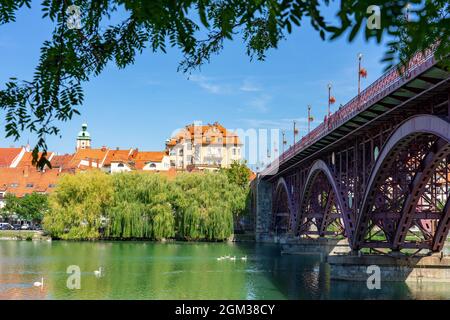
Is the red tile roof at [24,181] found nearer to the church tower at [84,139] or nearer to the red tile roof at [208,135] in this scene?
the red tile roof at [208,135]

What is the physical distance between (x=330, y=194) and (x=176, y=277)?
1840 centimetres

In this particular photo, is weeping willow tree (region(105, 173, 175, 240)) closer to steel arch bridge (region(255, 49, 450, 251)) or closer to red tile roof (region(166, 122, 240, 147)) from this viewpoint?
steel arch bridge (region(255, 49, 450, 251))

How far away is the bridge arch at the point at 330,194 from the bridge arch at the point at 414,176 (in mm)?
1947

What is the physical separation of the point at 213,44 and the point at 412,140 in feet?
62.2

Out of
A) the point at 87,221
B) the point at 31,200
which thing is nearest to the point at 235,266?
the point at 87,221

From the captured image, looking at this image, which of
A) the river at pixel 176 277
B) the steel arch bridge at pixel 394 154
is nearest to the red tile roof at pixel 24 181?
the river at pixel 176 277

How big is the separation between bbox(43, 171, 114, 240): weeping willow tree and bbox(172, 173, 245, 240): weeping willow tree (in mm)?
8005

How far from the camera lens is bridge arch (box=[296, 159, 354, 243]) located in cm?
3134

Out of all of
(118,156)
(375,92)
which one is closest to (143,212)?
(375,92)

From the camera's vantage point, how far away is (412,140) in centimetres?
2386

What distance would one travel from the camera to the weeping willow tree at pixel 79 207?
61562 millimetres

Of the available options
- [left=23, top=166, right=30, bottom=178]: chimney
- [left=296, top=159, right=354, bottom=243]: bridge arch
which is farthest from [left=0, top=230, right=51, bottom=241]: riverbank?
[left=296, top=159, right=354, bottom=243]: bridge arch

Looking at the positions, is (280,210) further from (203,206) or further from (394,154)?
Answer: (394,154)
